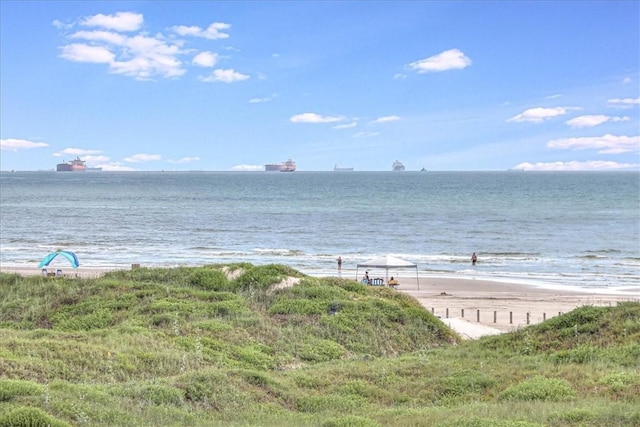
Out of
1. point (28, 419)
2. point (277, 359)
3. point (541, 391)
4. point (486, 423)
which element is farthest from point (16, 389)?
point (541, 391)

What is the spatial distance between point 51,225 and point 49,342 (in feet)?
209

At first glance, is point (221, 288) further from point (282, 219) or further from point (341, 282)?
point (282, 219)

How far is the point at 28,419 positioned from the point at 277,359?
7.80 meters

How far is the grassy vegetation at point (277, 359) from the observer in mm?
9008

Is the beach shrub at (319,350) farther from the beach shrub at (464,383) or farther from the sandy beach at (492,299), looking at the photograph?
the sandy beach at (492,299)

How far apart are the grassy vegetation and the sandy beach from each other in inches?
240

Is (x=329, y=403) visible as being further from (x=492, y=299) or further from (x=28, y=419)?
(x=492, y=299)

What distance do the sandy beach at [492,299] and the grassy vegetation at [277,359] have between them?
6.10m

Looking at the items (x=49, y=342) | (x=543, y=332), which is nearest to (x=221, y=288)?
(x=49, y=342)

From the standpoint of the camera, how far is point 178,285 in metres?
21.0

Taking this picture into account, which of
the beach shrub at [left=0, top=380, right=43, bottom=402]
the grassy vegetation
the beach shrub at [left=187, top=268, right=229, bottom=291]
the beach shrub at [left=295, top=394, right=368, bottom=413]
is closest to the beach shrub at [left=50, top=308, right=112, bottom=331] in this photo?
the grassy vegetation

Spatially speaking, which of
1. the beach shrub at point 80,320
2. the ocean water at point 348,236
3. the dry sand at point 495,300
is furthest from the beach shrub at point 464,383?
the ocean water at point 348,236

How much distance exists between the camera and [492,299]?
3341cm

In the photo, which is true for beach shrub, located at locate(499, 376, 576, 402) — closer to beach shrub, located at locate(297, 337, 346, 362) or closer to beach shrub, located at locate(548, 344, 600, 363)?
beach shrub, located at locate(548, 344, 600, 363)
